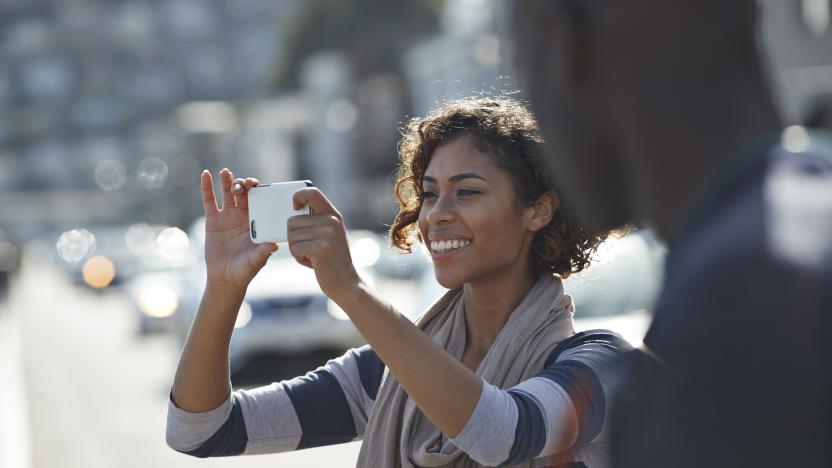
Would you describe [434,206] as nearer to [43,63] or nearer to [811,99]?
[811,99]

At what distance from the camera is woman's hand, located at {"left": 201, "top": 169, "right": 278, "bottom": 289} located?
2.53m

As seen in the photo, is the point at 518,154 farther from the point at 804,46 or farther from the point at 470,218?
the point at 804,46

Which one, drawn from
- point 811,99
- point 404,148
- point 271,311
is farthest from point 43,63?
point 404,148

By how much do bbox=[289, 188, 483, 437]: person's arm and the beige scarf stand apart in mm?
309

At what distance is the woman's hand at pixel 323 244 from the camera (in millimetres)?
2145

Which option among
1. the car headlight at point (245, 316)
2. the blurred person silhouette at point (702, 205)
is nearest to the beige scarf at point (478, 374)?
the blurred person silhouette at point (702, 205)

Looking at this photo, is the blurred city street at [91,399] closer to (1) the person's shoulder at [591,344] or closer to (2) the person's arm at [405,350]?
(1) the person's shoulder at [591,344]

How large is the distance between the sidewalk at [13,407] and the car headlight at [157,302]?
199 centimetres

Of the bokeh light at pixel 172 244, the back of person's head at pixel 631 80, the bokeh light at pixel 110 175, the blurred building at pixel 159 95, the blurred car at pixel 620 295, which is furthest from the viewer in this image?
the bokeh light at pixel 110 175

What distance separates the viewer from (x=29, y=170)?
11756 centimetres

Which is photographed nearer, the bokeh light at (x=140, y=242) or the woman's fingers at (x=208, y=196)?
the woman's fingers at (x=208, y=196)

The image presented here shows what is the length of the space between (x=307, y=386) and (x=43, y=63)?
404 feet

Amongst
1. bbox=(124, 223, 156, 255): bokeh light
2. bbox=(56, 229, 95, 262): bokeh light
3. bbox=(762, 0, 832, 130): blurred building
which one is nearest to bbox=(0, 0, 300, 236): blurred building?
bbox=(56, 229, 95, 262): bokeh light

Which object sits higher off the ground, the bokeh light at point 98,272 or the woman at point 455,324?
the woman at point 455,324
